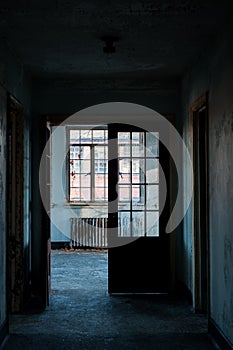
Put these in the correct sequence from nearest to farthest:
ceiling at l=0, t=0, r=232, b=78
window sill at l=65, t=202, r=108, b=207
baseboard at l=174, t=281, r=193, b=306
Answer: ceiling at l=0, t=0, r=232, b=78 → baseboard at l=174, t=281, r=193, b=306 → window sill at l=65, t=202, r=108, b=207

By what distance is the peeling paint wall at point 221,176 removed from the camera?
13.5 feet

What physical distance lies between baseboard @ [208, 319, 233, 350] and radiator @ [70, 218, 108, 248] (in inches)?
258

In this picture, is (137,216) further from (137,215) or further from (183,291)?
(183,291)

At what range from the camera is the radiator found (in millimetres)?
11383

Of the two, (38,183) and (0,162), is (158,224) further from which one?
(0,162)

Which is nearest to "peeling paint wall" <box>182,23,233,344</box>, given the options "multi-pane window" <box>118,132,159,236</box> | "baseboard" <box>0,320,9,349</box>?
"multi-pane window" <box>118,132,159,236</box>

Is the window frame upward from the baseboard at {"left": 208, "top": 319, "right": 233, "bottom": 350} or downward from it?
upward

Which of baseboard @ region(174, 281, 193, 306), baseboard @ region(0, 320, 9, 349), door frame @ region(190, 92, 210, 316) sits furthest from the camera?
baseboard @ region(174, 281, 193, 306)

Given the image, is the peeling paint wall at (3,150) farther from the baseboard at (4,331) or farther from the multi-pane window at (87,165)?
the multi-pane window at (87,165)

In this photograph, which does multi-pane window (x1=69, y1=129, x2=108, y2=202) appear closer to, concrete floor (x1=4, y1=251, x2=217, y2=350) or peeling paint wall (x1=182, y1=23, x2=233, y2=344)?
concrete floor (x1=4, y1=251, x2=217, y2=350)

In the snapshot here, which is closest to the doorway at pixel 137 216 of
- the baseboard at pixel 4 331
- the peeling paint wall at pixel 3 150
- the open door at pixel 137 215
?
the open door at pixel 137 215

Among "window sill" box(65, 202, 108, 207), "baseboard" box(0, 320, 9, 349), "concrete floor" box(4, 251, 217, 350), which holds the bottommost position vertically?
"concrete floor" box(4, 251, 217, 350)

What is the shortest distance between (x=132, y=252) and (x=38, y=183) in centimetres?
148

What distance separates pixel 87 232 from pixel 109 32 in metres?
7.20
